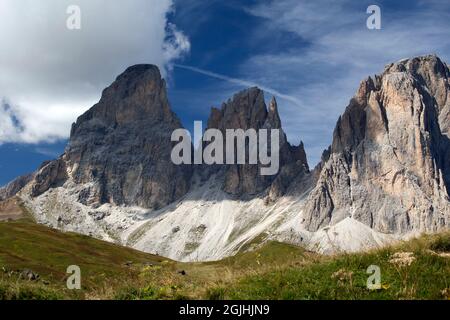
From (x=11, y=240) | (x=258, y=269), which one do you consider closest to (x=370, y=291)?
(x=258, y=269)

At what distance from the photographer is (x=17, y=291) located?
1622 centimetres

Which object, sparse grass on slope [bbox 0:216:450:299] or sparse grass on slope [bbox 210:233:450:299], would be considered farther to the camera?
sparse grass on slope [bbox 0:216:450:299]

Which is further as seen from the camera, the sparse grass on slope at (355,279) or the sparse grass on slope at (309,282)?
the sparse grass on slope at (309,282)

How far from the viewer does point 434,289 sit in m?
14.5

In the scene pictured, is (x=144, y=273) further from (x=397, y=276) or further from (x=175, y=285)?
(x=397, y=276)
